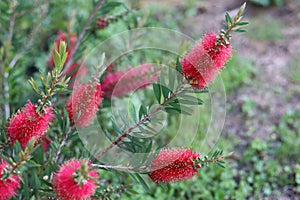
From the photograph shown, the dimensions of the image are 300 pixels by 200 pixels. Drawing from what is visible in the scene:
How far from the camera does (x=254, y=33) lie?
151 inches

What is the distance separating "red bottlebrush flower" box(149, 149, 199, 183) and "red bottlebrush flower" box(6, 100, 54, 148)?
0.39 meters

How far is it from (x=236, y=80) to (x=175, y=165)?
2.04 metres

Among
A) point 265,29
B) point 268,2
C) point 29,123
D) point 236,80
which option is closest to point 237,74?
point 236,80

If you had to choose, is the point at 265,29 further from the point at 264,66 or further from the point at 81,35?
the point at 81,35

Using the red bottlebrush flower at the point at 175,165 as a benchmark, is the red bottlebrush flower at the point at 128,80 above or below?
above

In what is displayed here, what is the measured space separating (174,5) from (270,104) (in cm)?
173

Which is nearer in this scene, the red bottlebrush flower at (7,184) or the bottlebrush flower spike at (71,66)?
the red bottlebrush flower at (7,184)

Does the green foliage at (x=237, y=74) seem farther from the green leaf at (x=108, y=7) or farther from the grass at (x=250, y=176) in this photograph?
the green leaf at (x=108, y=7)

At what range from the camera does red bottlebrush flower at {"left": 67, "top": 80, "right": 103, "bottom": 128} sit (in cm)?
142

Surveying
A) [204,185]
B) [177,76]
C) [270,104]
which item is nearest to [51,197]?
[177,76]

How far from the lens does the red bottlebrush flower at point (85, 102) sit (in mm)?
1420

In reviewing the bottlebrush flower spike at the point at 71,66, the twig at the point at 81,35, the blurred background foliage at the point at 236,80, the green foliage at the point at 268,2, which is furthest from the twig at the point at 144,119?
the green foliage at the point at 268,2

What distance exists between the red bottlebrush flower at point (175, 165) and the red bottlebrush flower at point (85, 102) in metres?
0.29

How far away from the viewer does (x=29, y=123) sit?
4.18 ft
